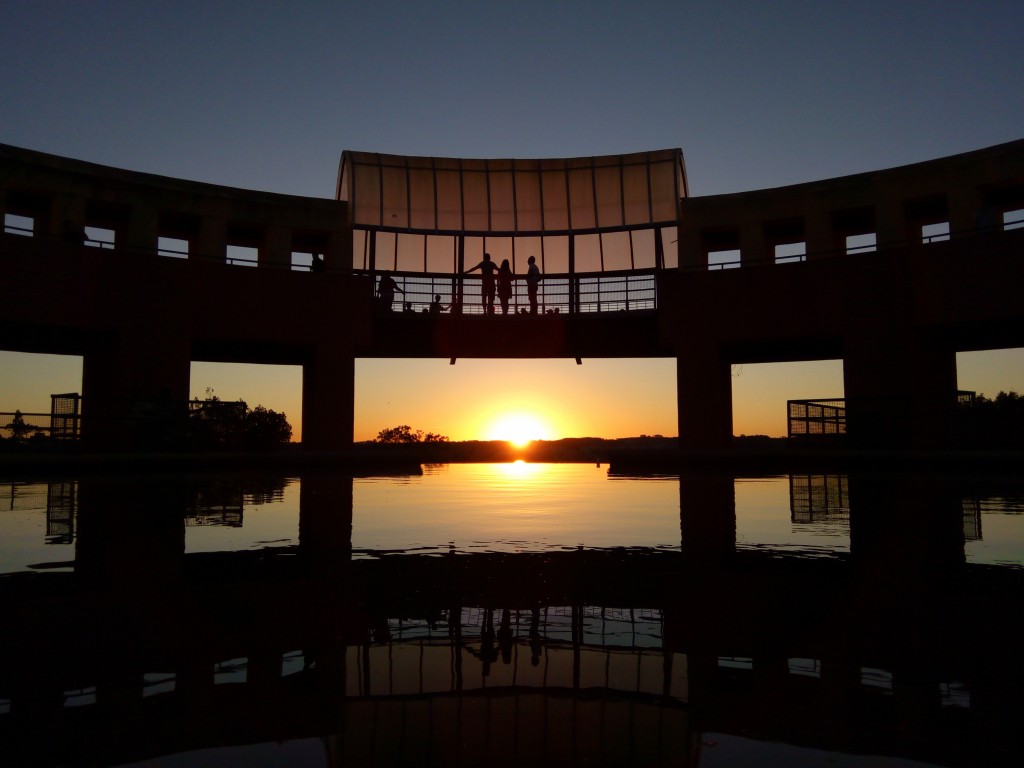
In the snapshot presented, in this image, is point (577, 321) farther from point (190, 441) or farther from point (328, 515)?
point (328, 515)

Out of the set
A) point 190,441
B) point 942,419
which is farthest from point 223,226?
point 942,419

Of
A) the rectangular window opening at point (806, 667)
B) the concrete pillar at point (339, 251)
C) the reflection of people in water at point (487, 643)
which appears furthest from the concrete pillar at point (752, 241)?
the rectangular window opening at point (806, 667)

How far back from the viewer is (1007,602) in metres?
4.44

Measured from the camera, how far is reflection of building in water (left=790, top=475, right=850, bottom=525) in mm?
9445

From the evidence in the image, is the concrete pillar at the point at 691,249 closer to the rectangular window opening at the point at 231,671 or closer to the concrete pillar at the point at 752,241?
the concrete pillar at the point at 752,241

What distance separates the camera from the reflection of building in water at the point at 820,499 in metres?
9.45

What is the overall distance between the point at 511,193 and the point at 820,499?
27.4 meters

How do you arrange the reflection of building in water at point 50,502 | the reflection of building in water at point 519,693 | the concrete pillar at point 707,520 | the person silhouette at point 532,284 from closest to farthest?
1. the reflection of building in water at point 519,693
2. the concrete pillar at point 707,520
3. the reflection of building in water at point 50,502
4. the person silhouette at point 532,284

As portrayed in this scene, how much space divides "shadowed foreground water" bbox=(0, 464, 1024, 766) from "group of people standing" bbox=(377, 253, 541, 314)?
24.5 m

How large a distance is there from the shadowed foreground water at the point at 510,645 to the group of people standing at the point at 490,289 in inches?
964

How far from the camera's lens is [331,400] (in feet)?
100

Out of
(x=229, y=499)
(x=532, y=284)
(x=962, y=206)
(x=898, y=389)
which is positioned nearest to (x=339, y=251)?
(x=532, y=284)

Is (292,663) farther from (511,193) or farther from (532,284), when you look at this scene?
(511,193)

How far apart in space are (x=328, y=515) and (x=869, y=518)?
18.4 ft
